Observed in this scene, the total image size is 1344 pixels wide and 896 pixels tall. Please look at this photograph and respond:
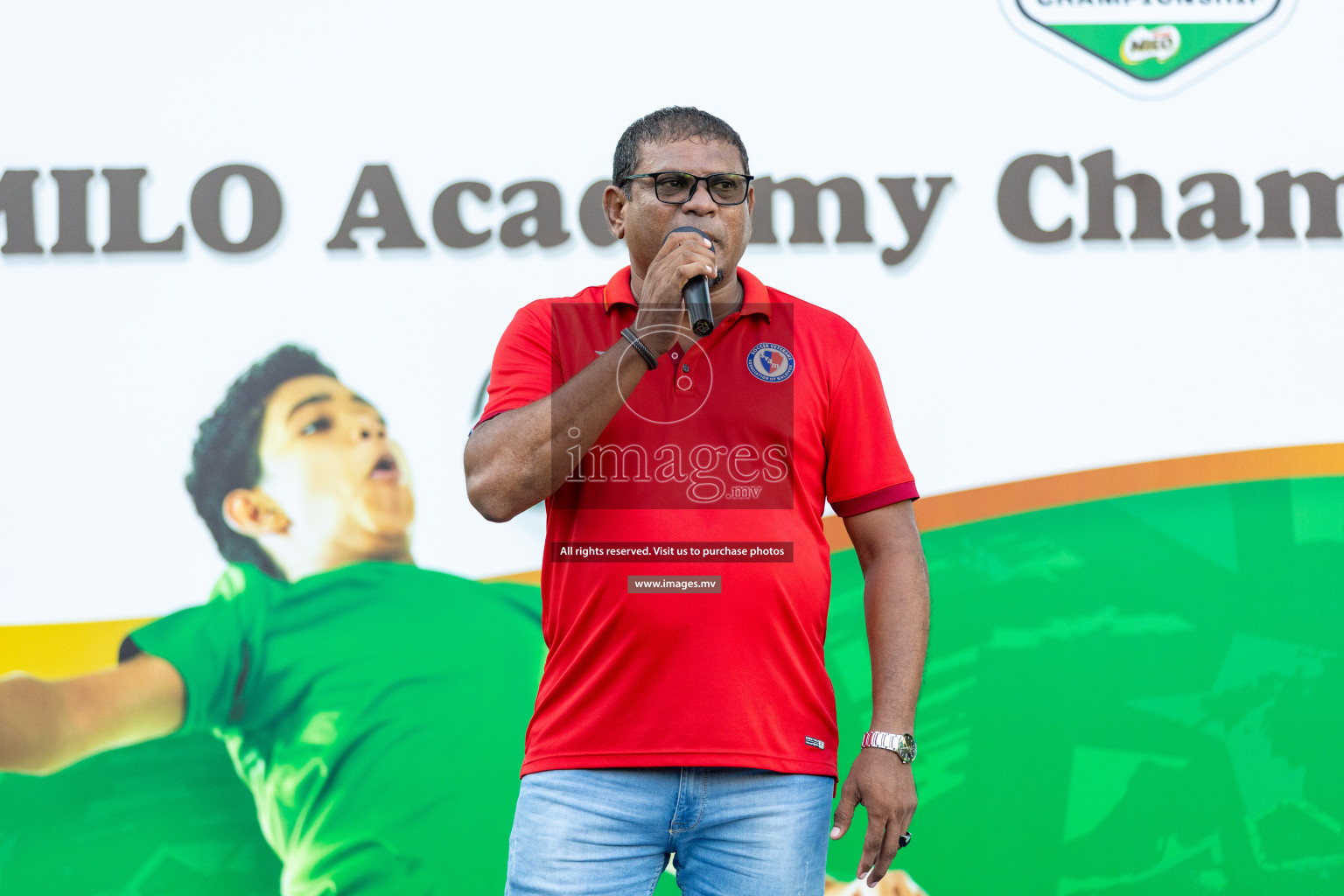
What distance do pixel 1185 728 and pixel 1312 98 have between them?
1.59m

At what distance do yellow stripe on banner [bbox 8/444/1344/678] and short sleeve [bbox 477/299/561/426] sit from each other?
1054 mm

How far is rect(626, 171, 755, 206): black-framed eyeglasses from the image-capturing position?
1.50m

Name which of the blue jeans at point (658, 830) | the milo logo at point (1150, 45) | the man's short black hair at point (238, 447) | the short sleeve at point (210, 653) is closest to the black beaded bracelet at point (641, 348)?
the blue jeans at point (658, 830)

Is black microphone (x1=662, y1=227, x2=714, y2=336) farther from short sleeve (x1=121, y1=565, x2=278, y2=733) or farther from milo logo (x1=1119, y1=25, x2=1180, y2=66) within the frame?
milo logo (x1=1119, y1=25, x2=1180, y2=66)

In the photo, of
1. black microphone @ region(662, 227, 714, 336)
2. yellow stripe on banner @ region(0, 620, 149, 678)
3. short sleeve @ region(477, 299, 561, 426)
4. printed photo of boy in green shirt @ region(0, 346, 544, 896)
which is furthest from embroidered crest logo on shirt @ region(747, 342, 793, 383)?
yellow stripe on banner @ region(0, 620, 149, 678)

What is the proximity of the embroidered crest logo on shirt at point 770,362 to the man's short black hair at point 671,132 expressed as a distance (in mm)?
269

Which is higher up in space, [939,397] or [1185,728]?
[939,397]

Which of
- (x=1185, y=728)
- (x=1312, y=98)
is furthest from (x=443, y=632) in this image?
(x=1312, y=98)

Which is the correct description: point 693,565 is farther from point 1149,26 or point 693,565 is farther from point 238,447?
point 1149,26

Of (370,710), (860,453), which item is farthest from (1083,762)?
(370,710)

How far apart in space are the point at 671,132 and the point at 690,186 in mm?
104

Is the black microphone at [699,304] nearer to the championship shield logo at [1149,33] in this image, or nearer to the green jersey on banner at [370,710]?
the green jersey on banner at [370,710]

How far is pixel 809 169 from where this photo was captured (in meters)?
2.52

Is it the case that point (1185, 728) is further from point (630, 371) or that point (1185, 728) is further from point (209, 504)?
point (209, 504)
